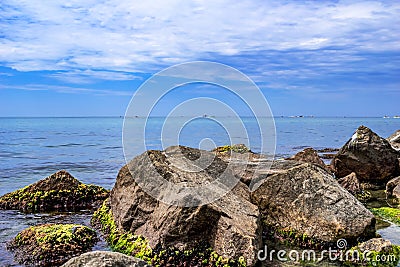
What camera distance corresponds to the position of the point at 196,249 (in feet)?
31.4

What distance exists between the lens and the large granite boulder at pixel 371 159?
20266mm

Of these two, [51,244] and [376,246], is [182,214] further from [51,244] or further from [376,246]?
[376,246]

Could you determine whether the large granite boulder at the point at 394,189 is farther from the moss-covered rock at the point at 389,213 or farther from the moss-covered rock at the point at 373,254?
the moss-covered rock at the point at 373,254

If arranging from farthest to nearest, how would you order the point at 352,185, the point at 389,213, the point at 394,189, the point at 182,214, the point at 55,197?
1. the point at 352,185
2. the point at 394,189
3. the point at 55,197
4. the point at 389,213
5. the point at 182,214

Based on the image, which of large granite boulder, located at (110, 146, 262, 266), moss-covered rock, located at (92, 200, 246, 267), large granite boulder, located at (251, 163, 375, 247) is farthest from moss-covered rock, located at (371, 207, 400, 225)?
moss-covered rock, located at (92, 200, 246, 267)

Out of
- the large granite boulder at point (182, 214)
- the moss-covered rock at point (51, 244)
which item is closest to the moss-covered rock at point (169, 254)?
the large granite boulder at point (182, 214)

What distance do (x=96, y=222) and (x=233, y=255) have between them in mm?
5635

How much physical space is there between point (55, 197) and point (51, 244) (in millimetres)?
5371

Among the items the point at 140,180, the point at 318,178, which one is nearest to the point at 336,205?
the point at 318,178

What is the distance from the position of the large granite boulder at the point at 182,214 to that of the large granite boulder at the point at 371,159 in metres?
10.2

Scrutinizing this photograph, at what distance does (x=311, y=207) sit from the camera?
439 inches

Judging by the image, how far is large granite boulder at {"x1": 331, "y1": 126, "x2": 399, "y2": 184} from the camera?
2027 cm

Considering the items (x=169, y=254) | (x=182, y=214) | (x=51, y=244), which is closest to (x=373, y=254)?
(x=182, y=214)

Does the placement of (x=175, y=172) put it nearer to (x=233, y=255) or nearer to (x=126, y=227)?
(x=126, y=227)
